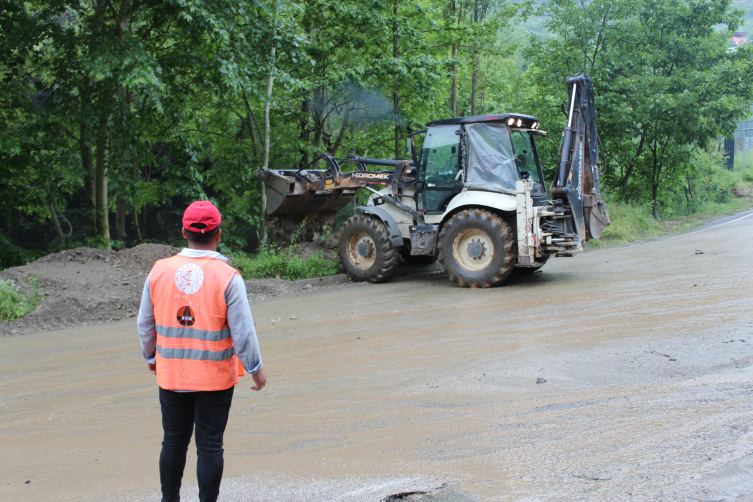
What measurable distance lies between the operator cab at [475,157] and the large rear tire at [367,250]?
3.27 ft

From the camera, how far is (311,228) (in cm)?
1466

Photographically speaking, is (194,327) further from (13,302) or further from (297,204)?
(297,204)

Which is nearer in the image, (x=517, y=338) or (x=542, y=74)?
(x=517, y=338)

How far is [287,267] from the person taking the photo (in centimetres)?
1266

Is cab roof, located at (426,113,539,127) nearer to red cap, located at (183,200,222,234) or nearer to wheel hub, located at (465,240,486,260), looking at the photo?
wheel hub, located at (465,240,486,260)

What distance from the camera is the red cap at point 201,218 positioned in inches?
129

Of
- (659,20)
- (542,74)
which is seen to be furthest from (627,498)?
(659,20)

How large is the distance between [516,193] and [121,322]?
6707 mm

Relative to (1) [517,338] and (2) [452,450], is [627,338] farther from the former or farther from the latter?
(2) [452,450]

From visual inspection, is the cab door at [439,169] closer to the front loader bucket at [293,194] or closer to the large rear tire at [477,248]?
the large rear tire at [477,248]

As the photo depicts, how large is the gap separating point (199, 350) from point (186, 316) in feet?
0.64

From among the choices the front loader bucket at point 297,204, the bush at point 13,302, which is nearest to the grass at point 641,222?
the front loader bucket at point 297,204

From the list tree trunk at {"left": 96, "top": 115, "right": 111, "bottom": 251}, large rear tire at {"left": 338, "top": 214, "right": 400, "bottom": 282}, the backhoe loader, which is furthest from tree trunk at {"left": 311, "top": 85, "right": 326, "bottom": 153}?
the backhoe loader

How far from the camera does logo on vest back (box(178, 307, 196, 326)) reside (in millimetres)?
3217
